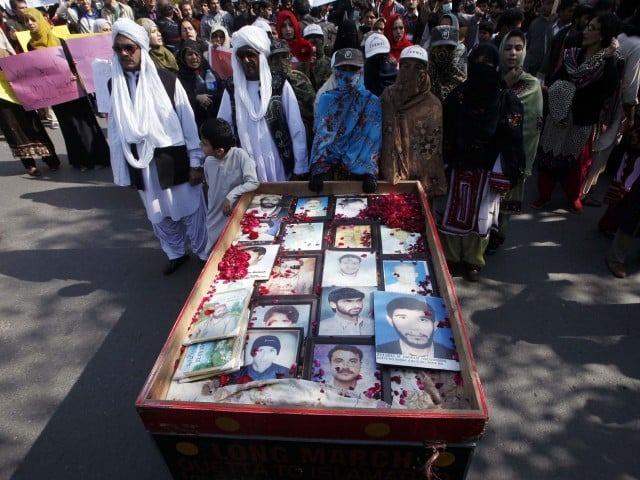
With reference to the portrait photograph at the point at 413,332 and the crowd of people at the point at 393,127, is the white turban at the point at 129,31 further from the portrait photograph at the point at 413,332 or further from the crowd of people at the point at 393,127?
the portrait photograph at the point at 413,332

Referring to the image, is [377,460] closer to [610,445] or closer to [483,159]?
[610,445]

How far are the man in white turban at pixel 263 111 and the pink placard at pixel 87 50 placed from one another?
3.34 m

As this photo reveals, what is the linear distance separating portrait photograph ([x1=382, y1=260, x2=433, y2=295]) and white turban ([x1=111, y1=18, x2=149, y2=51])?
2.32m

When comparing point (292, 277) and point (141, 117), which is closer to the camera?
point (292, 277)

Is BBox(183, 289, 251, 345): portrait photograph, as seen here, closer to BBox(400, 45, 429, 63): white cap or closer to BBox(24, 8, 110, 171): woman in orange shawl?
BBox(400, 45, 429, 63): white cap

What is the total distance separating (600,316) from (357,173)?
2.20 metres

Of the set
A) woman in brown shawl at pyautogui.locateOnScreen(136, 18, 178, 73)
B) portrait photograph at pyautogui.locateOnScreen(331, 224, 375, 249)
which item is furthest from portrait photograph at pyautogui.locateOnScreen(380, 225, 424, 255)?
woman in brown shawl at pyautogui.locateOnScreen(136, 18, 178, 73)

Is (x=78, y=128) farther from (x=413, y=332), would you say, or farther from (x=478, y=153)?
(x=413, y=332)

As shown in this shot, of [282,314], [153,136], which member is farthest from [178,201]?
[282,314]

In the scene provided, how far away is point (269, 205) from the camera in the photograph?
282 cm

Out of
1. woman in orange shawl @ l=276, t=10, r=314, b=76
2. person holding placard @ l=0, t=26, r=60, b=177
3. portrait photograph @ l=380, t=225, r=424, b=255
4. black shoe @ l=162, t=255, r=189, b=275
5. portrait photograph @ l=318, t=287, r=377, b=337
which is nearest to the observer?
portrait photograph @ l=318, t=287, r=377, b=337

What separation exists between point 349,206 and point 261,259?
0.82 meters

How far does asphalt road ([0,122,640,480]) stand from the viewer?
86.3 inches

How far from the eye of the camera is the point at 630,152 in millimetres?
3553
